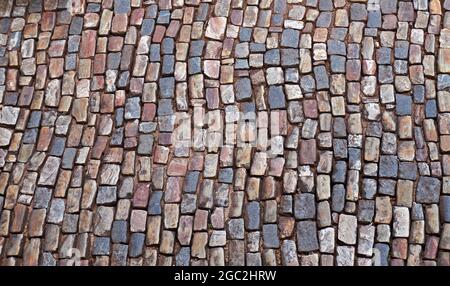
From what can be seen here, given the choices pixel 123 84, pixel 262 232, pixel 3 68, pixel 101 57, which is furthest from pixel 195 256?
pixel 3 68

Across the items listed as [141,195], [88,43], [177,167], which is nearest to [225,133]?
[177,167]

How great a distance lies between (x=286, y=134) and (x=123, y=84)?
1572 millimetres

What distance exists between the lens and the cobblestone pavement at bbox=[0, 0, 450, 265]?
531 cm

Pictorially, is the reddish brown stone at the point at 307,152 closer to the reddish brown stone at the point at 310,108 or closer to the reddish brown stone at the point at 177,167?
the reddish brown stone at the point at 310,108

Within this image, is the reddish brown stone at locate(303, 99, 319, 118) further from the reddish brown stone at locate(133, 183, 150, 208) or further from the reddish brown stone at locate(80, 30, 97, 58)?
the reddish brown stone at locate(80, 30, 97, 58)

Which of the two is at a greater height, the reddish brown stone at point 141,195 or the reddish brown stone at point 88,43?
the reddish brown stone at point 88,43

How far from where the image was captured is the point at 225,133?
573cm

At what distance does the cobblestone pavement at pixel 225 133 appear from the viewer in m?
5.31

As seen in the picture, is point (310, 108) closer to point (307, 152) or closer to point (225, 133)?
point (307, 152)

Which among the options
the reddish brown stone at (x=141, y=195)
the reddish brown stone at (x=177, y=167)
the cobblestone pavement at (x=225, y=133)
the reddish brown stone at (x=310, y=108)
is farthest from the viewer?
the reddish brown stone at (x=310, y=108)

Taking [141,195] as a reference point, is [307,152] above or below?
above

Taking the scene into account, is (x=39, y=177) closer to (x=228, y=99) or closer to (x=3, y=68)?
(x=3, y=68)

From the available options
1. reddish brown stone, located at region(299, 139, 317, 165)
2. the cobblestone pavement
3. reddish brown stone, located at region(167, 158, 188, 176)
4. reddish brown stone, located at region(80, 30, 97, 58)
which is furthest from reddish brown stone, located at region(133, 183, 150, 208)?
reddish brown stone, located at region(80, 30, 97, 58)

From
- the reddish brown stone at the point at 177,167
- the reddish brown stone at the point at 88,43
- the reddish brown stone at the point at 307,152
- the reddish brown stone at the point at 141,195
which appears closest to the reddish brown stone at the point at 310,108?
the reddish brown stone at the point at 307,152
